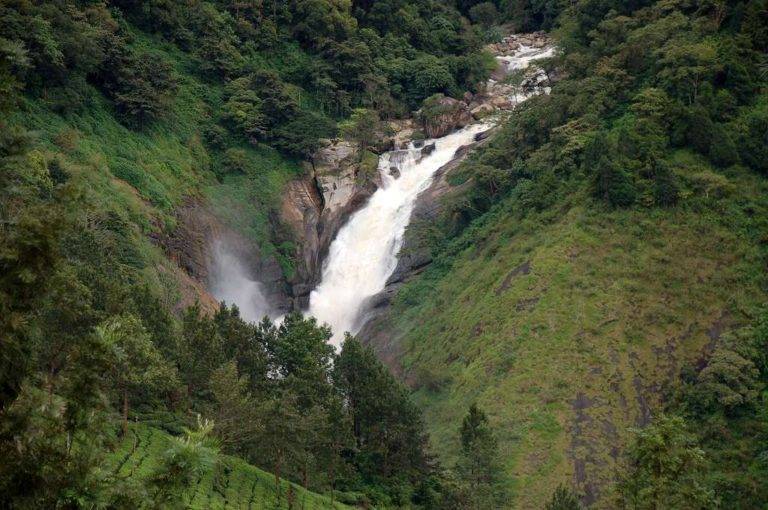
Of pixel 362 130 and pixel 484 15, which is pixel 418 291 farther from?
pixel 484 15

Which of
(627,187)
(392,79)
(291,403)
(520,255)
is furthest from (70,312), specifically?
(392,79)

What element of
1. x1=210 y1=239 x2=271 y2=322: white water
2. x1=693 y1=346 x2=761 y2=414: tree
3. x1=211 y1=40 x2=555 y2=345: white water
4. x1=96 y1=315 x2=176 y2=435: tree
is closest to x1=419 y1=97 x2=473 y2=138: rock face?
x1=211 y1=40 x2=555 y2=345: white water

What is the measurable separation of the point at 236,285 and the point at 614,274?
88.6 feet

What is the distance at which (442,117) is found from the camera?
Result: 217 ft

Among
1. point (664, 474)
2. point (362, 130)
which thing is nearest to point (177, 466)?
point (664, 474)

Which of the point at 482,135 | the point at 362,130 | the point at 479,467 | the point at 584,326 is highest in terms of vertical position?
the point at 362,130

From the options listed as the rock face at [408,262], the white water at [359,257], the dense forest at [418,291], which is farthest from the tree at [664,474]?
the white water at [359,257]

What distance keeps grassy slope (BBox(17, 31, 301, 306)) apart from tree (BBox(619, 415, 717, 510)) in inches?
1064

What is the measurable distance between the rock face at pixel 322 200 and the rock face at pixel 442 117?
8.50 meters

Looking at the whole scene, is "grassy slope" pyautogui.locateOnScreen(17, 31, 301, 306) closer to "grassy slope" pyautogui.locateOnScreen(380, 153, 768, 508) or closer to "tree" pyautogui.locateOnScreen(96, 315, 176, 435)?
"tree" pyautogui.locateOnScreen(96, 315, 176, 435)

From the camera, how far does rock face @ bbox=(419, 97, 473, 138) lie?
65.7 m

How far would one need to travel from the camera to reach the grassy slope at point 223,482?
2055 cm

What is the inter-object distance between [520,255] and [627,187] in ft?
24.1

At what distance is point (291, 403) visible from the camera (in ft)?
79.0
